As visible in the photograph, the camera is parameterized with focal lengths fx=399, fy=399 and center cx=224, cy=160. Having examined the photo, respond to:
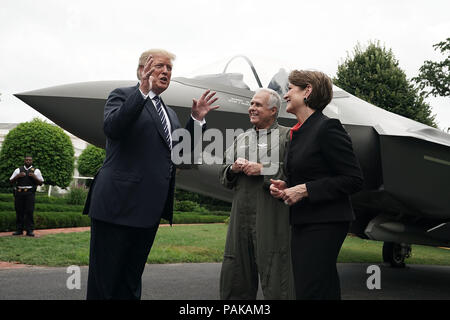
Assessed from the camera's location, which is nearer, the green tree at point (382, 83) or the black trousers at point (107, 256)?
the black trousers at point (107, 256)

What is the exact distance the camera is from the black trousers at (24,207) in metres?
9.45

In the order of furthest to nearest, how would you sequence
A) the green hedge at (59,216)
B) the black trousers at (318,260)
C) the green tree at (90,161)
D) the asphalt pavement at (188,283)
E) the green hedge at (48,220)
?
the green tree at (90,161)
the green hedge at (59,216)
the green hedge at (48,220)
the asphalt pavement at (188,283)
the black trousers at (318,260)

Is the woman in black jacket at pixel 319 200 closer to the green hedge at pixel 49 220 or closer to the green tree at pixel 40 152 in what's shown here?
the green hedge at pixel 49 220

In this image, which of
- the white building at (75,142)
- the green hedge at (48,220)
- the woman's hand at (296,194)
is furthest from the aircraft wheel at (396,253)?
the white building at (75,142)

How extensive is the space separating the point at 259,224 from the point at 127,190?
2.75 ft

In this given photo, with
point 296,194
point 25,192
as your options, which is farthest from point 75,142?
point 296,194

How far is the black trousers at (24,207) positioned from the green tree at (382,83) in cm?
1360

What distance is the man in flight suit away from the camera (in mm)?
2459

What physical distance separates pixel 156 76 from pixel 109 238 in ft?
3.11

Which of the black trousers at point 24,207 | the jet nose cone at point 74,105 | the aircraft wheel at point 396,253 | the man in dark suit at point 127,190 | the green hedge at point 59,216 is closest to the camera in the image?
the man in dark suit at point 127,190

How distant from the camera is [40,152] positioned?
1203 inches

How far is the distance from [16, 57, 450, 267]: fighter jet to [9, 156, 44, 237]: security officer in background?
6488 millimetres

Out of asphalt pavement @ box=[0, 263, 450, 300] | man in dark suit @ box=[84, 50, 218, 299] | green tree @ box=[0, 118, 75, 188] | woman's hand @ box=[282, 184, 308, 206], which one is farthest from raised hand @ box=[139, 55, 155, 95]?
green tree @ box=[0, 118, 75, 188]

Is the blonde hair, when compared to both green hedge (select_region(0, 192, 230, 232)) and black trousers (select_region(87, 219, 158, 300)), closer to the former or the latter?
black trousers (select_region(87, 219, 158, 300))
